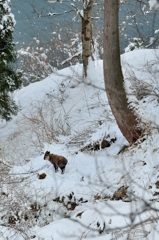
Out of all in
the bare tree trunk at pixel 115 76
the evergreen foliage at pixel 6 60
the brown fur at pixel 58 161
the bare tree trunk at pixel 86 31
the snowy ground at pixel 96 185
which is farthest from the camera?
the bare tree trunk at pixel 86 31

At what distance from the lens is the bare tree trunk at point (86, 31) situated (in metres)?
9.45

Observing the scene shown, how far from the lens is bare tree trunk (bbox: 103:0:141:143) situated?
15.3 ft

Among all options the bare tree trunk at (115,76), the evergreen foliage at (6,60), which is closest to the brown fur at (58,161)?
the bare tree trunk at (115,76)

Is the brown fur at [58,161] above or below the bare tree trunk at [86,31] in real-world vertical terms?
below

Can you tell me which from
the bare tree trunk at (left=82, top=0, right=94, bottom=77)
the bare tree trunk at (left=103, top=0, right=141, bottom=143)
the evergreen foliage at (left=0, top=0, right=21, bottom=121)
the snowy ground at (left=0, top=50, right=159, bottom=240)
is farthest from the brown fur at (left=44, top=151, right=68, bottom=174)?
the bare tree trunk at (left=82, top=0, right=94, bottom=77)

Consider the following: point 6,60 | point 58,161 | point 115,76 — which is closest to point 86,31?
point 6,60

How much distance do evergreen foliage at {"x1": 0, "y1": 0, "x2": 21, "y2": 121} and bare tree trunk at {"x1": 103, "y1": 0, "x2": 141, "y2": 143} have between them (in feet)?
16.6

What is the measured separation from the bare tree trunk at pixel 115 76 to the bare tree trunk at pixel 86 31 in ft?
16.3

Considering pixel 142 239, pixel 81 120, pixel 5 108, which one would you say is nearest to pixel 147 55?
pixel 81 120

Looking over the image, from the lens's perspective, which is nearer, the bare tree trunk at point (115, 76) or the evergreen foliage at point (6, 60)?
the bare tree trunk at point (115, 76)

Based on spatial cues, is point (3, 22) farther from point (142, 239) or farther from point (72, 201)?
point (142, 239)

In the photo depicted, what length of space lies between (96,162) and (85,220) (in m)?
1.56

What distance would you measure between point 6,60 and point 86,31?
245cm

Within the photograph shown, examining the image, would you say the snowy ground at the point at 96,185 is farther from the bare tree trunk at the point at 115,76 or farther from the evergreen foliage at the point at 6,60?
the evergreen foliage at the point at 6,60
